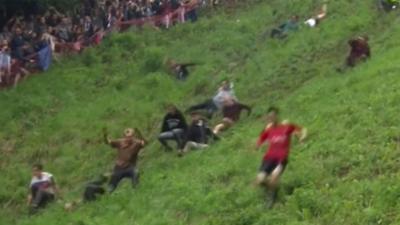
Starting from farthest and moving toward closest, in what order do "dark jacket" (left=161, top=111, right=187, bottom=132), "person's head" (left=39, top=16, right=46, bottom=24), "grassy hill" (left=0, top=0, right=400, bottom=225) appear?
"person's head" (left=39, top=16, right=46, bottom=24), "dark jacket" (left=161, top=111, right=187, bottom=132), "grassy hill" (left=0, top=0, right=400, bottom=225)

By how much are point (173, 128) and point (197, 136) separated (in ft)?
2.92

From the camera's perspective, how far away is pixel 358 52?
26828 mm

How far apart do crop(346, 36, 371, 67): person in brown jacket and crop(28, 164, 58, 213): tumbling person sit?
827 cm

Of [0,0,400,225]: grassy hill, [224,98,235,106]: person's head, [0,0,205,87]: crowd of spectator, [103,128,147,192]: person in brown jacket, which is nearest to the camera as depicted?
[0,0,400,225]: grassy hill

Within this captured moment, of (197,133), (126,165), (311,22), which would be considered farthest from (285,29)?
(126,165)

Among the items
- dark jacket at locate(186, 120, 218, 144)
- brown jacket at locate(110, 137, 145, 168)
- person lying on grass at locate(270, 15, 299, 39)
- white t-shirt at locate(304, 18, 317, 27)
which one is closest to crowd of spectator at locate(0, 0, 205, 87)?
person lying on grass at locate(270, 15, 299, 39)

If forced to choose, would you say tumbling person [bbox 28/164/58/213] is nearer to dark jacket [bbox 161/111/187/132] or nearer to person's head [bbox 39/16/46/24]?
dark jacket [bbox 161/111/187/132]

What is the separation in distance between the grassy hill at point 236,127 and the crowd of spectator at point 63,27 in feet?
1.93

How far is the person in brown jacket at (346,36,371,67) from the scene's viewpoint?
→ 2672cm

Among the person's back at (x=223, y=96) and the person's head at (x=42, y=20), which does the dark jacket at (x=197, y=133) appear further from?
the person's head at (x=42, y=20)

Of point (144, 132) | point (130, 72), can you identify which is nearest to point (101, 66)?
point (130, 72)

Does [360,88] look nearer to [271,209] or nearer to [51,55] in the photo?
[271,209]

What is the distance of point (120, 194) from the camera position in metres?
21.1

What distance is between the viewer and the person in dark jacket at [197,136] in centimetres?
2308
